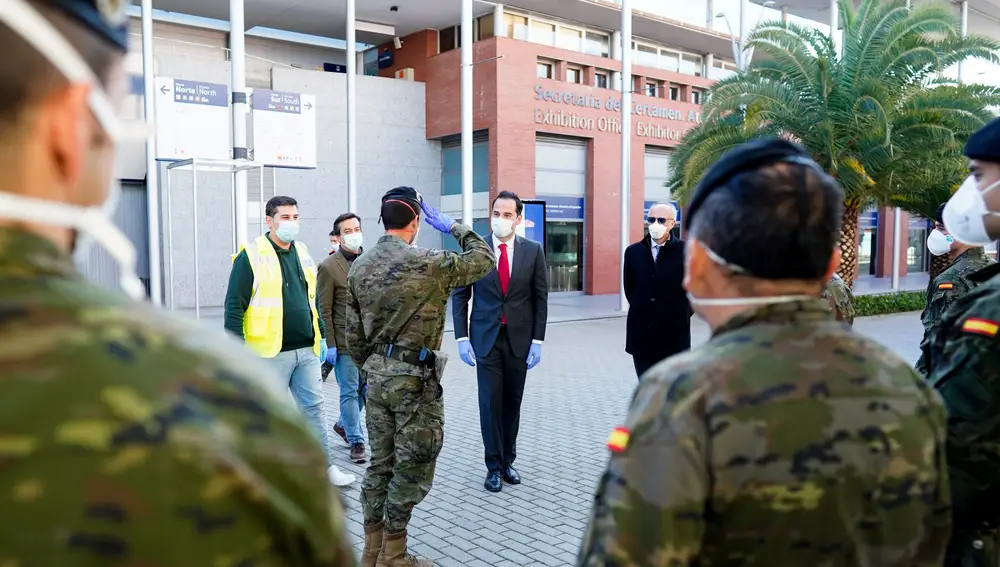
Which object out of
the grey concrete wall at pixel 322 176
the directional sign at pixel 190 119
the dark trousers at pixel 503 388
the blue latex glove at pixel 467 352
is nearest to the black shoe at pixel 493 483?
the dark trousers at pixel 503 388

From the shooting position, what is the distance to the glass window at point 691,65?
25938 mm

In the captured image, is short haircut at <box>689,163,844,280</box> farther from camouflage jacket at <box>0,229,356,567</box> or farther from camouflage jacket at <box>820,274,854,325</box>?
camouflage jacket at <box>820,274,854,325</box>

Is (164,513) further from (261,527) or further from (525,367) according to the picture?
(525,367)

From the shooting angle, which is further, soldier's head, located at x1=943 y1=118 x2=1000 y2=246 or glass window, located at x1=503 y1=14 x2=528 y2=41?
glass window, located at x1=503 y1=14 x2=528 y2=41

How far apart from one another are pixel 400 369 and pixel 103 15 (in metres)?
3.19

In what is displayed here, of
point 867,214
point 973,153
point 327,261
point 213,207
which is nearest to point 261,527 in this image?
point 973,153

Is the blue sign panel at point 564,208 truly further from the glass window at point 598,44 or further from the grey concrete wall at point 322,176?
the glass window at point 598,44

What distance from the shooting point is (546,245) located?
72.7 ft

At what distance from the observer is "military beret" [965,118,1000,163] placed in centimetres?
213

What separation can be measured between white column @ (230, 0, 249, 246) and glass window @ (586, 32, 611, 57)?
1424cm

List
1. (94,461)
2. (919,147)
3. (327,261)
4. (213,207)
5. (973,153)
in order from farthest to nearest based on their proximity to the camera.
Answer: (213,207) < (919,147) < (327,261) < (973,153) < (94,461)

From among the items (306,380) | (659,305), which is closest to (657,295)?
(659,305)

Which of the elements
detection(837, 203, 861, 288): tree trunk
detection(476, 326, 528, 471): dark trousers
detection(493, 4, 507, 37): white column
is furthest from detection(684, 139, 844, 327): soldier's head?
detection(493, 4, 507, 37): white column

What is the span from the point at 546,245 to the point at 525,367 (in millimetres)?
16651
